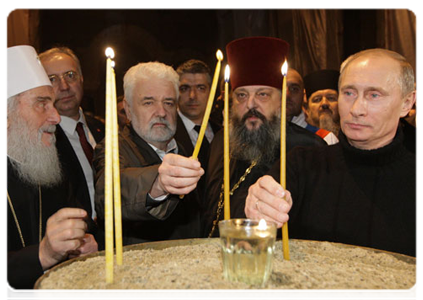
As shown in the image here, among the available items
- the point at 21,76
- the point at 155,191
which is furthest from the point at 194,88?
the point at 155,191

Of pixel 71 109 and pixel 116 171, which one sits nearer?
pixel 116 171

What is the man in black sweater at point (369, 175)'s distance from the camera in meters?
1.92

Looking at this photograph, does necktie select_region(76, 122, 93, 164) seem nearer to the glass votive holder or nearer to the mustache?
the mustache

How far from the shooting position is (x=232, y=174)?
3.13 metres

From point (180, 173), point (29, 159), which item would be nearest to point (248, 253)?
point (180, 173)

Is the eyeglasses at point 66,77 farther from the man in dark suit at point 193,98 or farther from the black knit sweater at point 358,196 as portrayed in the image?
the black knit sweater at point 358,196

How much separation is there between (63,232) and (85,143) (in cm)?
216

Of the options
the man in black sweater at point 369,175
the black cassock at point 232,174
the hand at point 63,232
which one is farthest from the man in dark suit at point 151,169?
the man in black sweater at point 369,175

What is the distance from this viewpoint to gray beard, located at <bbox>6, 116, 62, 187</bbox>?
2371 mm

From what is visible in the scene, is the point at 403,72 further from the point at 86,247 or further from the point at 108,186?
the point at 86,247

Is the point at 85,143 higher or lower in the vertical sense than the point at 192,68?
lower

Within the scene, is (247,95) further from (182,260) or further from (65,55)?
(182,260)

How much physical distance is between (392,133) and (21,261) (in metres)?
1.73

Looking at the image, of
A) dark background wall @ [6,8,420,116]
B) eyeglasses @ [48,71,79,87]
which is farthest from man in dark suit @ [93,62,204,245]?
dark background wall @ [6,8,420,116]
